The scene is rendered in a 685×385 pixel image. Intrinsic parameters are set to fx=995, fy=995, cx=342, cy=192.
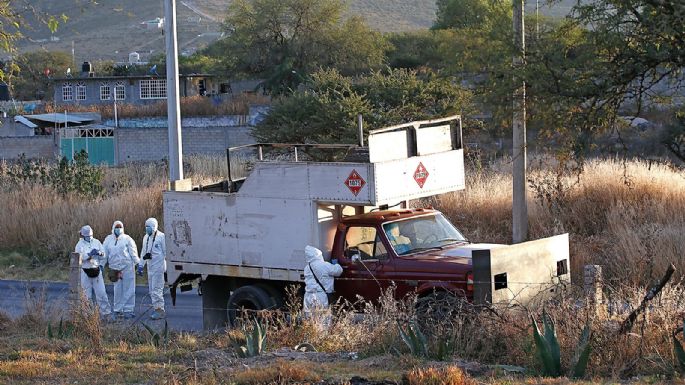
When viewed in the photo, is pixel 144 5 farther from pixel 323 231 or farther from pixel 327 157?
pixel 323 231

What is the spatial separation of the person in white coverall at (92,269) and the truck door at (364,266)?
5.78 metres

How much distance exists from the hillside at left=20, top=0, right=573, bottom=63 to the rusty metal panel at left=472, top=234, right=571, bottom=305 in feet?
325

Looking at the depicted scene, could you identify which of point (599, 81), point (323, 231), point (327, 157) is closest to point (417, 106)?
point (327, 157)

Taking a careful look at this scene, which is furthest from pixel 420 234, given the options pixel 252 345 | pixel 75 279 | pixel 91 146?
pixel 91 146

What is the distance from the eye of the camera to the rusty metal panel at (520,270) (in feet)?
39.6

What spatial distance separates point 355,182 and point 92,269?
247 inches

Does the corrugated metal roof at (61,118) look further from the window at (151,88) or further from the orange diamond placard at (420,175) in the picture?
the orange diamond placard at (420,175)

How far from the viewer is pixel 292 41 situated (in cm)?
6312

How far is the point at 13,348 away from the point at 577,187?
47.8 ft

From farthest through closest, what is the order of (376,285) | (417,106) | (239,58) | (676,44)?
(239,58) < (417,106) < (376,285) < (676,44)

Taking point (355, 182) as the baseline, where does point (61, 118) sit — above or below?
above

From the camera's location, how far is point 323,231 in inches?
553

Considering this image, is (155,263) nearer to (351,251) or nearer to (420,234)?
(351,251)

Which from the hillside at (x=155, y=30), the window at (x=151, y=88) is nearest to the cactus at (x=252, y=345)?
the window at (x=151, y=88)
